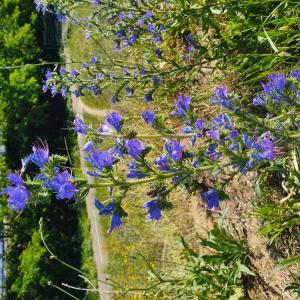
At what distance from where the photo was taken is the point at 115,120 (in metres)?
1.82

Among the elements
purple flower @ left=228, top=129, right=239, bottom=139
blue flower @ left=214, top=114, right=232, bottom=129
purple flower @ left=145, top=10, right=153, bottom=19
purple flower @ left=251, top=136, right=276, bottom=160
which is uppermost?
purple flower @ left=145, top=10, right=153, bottom=19

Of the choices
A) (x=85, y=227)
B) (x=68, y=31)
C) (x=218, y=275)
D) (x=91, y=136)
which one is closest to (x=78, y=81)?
(x=91, y=136)

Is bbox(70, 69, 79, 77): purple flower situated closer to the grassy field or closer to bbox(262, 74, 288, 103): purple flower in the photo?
the grassy field

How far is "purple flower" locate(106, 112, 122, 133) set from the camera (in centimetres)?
182

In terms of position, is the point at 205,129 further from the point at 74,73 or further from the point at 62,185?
the point at 74,73

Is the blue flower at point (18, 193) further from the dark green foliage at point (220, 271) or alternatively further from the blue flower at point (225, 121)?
the dark green foliage at point (220, 271)

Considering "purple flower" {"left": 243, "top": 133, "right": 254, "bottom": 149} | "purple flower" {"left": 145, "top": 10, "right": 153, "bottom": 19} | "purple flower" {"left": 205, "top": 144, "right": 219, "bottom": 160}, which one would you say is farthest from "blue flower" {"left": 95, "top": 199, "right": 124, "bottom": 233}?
"purple flower" {"left": 145, "top": 10, "right": 153, "bottom": 19}

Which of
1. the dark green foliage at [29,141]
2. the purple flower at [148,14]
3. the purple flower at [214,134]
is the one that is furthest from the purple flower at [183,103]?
the dark green foliage at [29,141]

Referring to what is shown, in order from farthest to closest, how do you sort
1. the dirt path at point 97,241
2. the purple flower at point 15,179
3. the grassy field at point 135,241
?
the dirt path at point 97,241, the grassy field at point 135,241, the purple flower at point 15,179

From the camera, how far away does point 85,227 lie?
680 cm

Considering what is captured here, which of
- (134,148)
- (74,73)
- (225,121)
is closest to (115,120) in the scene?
(134,148)

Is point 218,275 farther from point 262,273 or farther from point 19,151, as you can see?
point 19,151

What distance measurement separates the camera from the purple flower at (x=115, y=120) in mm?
1815

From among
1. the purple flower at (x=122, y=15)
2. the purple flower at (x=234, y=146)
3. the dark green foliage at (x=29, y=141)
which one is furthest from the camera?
the dark green foliage at (x=29, y=141)
